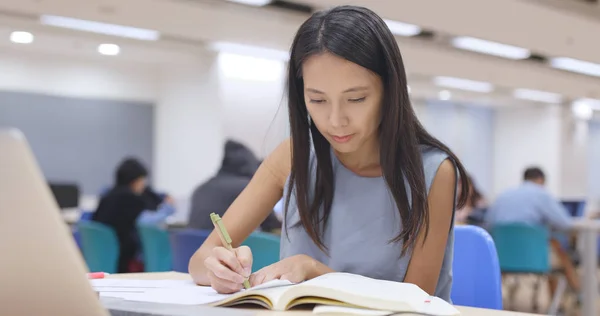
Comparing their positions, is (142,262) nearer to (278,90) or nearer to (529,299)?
(529,299)

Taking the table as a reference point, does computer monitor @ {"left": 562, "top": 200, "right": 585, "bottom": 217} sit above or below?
above

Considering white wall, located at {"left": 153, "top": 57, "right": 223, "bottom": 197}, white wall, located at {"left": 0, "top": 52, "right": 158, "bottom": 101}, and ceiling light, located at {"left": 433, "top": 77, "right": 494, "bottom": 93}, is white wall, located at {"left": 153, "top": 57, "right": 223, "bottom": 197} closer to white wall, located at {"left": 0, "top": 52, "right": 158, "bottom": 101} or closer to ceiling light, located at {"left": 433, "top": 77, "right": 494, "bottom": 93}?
white wall, located at {"left": 0, "top": 52, "right": 158, "bottom": 101}

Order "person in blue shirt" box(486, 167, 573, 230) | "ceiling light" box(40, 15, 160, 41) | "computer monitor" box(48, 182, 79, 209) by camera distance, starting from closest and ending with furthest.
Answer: "person in blue shirt" box(486, 167, 573, 230) < "ceiling light" box(40, 15, 160, 41) < "computer monitor" box(48, 182, 79, 209)

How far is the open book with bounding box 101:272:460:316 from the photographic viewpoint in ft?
3.29

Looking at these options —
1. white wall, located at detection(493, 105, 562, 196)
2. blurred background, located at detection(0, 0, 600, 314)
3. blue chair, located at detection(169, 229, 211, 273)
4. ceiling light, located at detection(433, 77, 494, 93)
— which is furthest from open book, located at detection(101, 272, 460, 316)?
white wall, located at detection(493, 105, 562, 196)

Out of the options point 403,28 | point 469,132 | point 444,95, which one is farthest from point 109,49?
point 469,132

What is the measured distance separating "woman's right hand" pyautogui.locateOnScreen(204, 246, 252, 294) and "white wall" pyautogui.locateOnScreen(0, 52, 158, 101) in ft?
28.8

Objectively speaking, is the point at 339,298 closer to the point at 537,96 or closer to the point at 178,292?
the point at 178,292

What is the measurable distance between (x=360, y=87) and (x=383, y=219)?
28 cm

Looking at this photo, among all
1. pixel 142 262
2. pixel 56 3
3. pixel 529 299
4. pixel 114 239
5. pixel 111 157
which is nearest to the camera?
pixel 114 239

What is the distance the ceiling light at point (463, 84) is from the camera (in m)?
10.9

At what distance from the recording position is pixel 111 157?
10047 mm

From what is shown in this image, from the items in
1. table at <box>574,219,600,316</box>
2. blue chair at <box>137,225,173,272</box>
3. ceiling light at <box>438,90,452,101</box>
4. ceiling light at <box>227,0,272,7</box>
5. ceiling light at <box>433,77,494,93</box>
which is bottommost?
table at <box>574,219,600,316</box>

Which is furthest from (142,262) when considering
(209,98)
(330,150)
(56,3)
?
(209,98)
